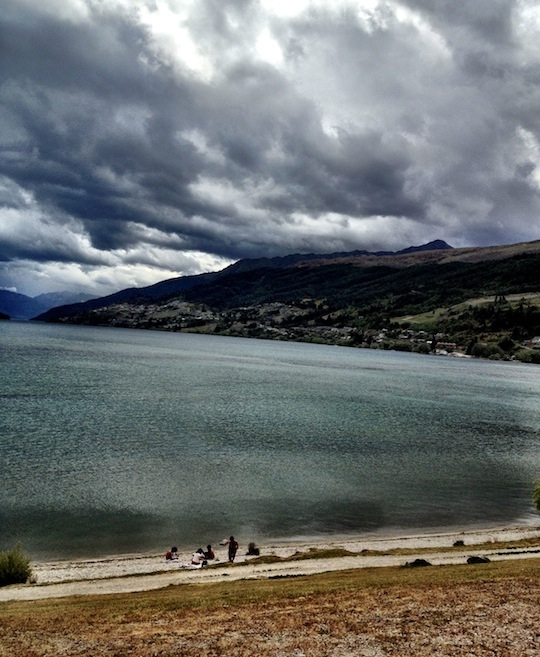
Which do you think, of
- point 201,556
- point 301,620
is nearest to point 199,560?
point 201,556

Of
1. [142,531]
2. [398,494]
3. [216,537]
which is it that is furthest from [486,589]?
[398,494]

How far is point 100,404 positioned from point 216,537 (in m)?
67.5

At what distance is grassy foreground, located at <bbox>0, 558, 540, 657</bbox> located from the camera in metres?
16.2

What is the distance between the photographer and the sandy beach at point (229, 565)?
95.3ft

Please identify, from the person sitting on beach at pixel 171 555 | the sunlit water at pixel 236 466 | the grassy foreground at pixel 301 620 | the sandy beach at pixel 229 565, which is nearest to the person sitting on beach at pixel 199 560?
the sandy beach at pixel 229 565

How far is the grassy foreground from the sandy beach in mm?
4069

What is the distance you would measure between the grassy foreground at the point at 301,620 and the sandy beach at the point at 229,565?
4.07 m

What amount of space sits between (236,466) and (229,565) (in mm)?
30274

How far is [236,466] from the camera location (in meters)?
63.8

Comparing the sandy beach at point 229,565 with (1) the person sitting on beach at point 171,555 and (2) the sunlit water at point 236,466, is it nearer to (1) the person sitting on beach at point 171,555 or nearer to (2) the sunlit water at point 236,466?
(1) the person sitting on beach at point 171,555

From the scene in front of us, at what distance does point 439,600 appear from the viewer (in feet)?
66.3

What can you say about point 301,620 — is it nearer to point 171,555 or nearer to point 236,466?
point 171,555

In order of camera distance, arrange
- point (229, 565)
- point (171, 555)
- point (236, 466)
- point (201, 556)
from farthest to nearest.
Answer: point (236, 466)
point (171, 555)
point (201, 556)
point (229, 565)

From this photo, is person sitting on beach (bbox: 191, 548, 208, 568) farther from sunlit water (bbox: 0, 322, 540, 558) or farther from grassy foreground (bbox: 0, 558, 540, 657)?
grassy foreground (bbox: 0, 558, 540, 657)
